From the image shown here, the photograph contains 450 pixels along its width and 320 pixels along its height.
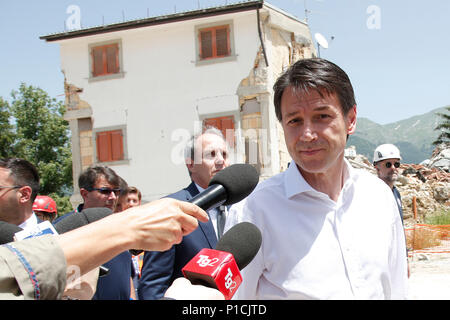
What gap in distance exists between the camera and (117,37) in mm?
16922

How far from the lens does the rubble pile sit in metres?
14.3

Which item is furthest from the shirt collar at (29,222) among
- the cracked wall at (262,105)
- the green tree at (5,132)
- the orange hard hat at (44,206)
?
the green tree at (5,132)

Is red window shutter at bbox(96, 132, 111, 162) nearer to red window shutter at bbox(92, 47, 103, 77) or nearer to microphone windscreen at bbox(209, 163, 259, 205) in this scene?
red window shutter at bbox(92, 47, 103, 77)

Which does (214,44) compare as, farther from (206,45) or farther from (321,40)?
(321,40)

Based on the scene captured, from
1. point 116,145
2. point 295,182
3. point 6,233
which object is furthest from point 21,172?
point 116,145

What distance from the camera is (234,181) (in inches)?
58.4

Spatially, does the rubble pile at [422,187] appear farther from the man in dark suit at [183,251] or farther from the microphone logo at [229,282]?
the microphone logo at [229,282]

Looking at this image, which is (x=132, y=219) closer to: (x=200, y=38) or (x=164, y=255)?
(x=164, y=255)

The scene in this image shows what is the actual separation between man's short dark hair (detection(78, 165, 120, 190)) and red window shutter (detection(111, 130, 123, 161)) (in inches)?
510

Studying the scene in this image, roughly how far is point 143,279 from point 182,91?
14.1m

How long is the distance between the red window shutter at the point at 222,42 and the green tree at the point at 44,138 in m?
14.9

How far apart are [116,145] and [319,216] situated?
51.3 feet

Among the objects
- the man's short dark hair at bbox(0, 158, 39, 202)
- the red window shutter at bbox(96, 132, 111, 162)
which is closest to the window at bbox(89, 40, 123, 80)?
the red window shutter at bbox(96, 132, 111, 162)
